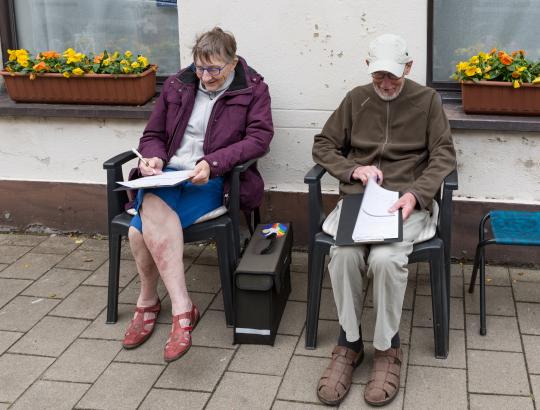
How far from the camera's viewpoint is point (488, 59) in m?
4.33

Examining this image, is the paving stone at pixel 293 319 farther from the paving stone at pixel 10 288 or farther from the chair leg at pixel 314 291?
the paving stone at pixel 10 288

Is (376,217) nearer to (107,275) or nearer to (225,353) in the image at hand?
(225,353)

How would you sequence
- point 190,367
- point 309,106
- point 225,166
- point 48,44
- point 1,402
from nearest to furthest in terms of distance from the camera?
point 1,402, point 190,367, point 225,166, point 309,106, point 48,44

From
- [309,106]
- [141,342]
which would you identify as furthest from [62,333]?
[309,106]

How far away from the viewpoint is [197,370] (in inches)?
140

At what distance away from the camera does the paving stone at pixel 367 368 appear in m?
3.45

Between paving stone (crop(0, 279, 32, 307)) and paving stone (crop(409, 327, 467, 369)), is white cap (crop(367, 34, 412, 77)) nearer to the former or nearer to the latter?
paving stone (crop(409, 327, 467, 369))

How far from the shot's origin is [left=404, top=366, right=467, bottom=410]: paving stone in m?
3.25

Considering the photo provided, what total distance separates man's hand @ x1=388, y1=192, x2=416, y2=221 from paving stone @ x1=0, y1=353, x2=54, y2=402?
173 cm

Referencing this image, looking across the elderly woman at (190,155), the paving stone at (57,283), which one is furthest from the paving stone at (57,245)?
the elderly woman at (190,155)

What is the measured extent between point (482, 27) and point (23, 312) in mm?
3000

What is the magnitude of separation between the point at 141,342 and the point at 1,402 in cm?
70

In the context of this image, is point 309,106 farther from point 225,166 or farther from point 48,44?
point 48,44

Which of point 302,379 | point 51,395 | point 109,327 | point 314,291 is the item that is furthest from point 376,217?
point 51,395
